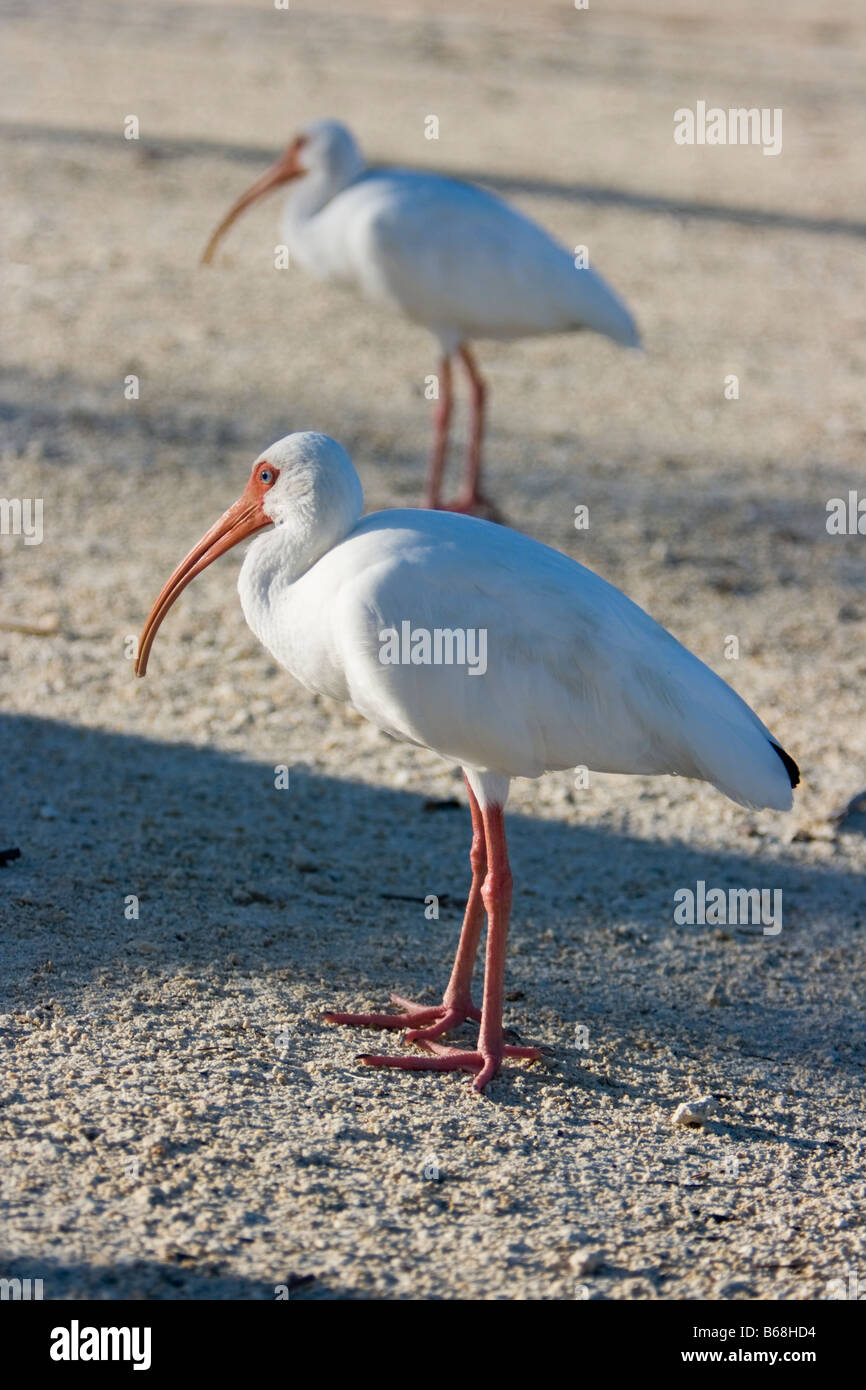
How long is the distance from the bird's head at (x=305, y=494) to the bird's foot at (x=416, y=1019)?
1.12 m

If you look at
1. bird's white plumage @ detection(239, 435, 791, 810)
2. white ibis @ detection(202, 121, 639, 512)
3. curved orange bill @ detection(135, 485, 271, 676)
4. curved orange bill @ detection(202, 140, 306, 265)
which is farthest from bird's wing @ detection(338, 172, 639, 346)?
bird's white plumage @ detection(239, 435, 791, 810)

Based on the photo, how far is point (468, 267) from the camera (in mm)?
7848

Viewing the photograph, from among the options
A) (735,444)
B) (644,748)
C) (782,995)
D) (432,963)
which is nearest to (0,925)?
(432,963)

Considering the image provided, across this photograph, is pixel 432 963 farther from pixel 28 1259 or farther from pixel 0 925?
pixel 28 1259

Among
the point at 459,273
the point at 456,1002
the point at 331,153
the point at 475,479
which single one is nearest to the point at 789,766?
the point at 456,1002

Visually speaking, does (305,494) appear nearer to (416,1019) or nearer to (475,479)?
(416,1019)

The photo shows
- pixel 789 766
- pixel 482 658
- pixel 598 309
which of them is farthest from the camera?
pixel 598 309

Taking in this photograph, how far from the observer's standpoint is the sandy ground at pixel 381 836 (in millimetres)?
3498

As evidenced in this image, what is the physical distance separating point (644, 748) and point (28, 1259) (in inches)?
69.6

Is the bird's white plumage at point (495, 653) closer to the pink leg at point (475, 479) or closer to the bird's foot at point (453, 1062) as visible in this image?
the bird's foot at point (453, 1062)

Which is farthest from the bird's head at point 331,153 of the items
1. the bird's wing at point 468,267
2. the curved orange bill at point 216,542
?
the curved orange bill at point 216,542

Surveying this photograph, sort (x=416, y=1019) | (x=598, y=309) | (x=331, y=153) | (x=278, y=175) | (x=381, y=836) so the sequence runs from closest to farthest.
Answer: (x=416, y=1019) → (x=381, y=836) → (x=598, y=309) → (x=331, y=153) → (x=278, y=175)

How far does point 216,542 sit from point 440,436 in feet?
11.7

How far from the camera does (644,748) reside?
4051mm
